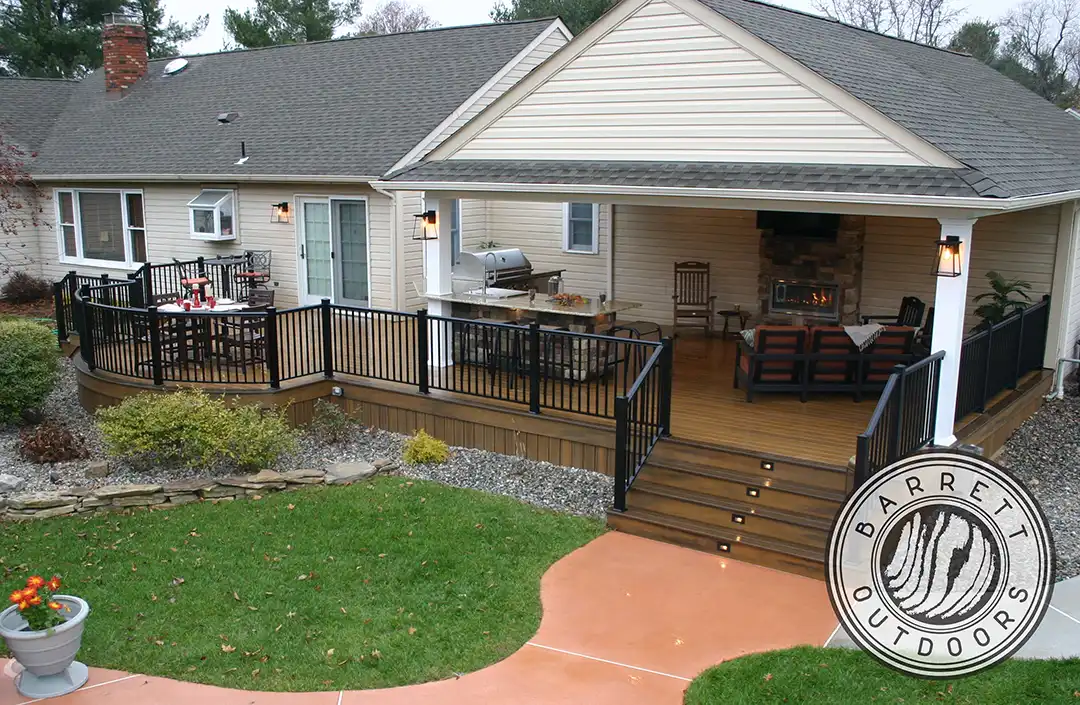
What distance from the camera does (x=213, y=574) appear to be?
6988mm

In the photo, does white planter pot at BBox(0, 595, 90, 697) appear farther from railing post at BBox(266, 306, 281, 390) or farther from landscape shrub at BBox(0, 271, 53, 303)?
landscape shrub at BBox(0, 271, 53, 303)

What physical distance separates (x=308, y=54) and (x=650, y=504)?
46.4 feet

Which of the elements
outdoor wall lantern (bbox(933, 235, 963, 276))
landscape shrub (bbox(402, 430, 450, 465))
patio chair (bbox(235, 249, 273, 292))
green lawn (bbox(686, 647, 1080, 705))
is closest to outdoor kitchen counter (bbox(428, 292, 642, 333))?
landscape shrub (bbox(402, 430, 450, 465))

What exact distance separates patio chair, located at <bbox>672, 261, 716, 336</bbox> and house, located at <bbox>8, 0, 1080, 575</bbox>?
0.16m

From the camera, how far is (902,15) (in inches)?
1652

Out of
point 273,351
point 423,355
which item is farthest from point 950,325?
point 273,351

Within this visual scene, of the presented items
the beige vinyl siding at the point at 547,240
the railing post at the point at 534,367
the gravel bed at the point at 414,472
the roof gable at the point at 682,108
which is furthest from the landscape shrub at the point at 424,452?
the beige vinyl siding at the point at 547,240

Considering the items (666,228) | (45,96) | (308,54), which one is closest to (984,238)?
(666,228)

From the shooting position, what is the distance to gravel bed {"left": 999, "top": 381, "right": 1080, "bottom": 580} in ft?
26.0

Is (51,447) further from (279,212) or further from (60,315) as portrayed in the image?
(279,212)

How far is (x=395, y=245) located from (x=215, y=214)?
3916 mm

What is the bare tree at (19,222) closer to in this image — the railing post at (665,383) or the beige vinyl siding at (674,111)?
the beige vinyl siding at (674,111)

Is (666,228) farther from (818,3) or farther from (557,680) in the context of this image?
(818,3)

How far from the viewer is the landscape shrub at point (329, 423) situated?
1034cm
